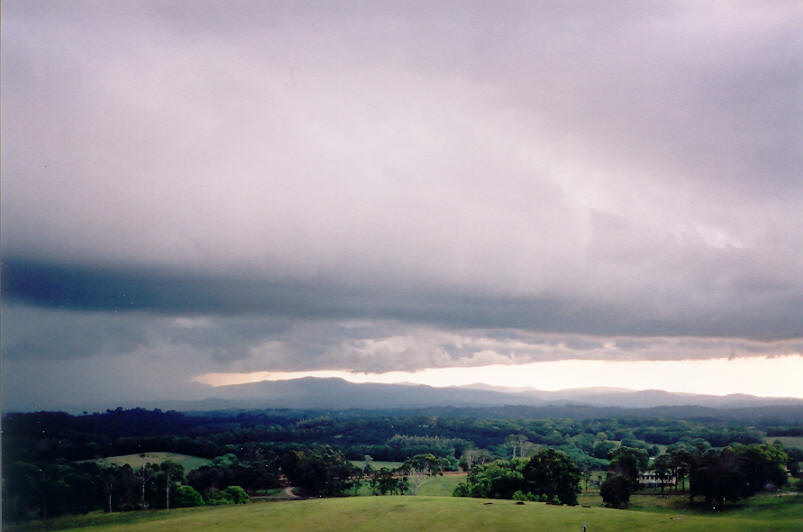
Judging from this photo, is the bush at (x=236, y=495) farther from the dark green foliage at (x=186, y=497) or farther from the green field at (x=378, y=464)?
the green field at (x=378, y=464)

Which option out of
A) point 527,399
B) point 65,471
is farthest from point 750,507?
point 65,471

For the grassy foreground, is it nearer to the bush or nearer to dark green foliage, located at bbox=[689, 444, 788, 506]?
dark green foliage, located at bbox=[689, 444, 788, 506]

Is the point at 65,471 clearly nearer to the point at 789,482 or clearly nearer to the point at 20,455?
the point at 20,455

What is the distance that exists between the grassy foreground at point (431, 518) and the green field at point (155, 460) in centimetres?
501

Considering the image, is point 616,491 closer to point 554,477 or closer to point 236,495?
point 554,477

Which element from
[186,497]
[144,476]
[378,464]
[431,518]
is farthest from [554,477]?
[144,476]

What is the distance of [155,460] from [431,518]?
17.0 metres

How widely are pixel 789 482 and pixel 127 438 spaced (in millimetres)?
31592

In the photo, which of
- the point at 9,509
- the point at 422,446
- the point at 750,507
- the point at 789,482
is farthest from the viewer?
the point at 422,446

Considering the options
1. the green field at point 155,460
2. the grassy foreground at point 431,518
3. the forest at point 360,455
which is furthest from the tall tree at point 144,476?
the grassy foreground at point 431,518

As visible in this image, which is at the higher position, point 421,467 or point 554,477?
point 554,477

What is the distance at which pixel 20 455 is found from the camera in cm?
2383

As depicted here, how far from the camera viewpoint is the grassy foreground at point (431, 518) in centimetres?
1639

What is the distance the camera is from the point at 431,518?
62.0 ft
